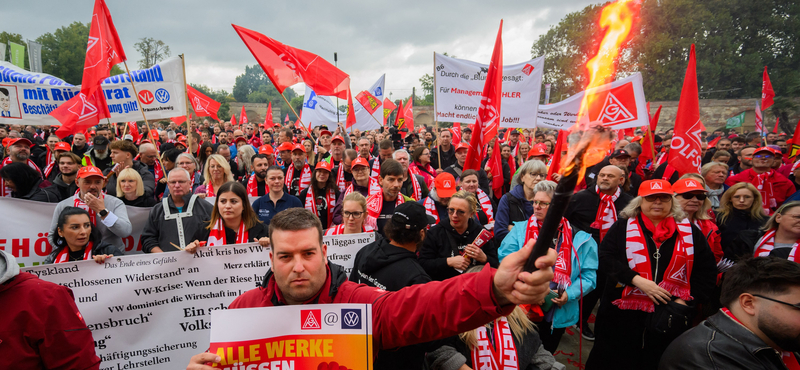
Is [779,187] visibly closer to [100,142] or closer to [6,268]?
→ [6,268]

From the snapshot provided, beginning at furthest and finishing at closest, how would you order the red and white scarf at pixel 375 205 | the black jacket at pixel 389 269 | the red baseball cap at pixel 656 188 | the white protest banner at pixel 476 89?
the white protest banner at pixel 476 89 → the red and white scarf at pixel 375 205 → the red baseball cap at pixel 656 188 → the black jacket at pixel 389 269

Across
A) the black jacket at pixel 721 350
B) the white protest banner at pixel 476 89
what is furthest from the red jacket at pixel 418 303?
the white protest banner at pixel 476 89

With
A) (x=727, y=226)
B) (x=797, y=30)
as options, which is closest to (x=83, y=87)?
(x=727, y=226)

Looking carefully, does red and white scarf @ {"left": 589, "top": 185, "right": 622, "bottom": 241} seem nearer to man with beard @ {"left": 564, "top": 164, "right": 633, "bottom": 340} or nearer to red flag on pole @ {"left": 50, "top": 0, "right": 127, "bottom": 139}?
man with beard @ {"left": 564, "top": 164, "right": 633, "bottom": 340}

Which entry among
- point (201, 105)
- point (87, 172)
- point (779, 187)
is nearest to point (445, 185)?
point (87, 172)

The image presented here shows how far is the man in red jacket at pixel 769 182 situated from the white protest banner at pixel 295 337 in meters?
7.07

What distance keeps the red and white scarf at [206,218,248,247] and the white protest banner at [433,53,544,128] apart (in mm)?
4395

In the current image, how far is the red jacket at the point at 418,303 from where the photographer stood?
1.38 meters

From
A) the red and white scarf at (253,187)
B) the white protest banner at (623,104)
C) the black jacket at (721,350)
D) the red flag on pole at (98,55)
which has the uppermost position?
the red flag on pole at (98,55)

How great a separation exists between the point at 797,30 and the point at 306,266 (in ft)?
161

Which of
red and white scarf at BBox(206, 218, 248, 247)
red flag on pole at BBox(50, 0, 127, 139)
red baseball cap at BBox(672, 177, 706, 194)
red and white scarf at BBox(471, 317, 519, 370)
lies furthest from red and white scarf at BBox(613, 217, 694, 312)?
red flag on pole at BBox(50, 0, 127, 139)

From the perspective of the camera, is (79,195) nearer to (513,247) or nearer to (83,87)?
(83,87)

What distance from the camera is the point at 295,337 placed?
1.76 metres

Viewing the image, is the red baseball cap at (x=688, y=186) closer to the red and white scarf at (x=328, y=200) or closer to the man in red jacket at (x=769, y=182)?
the man in red jacket at (x=769, y=182)
